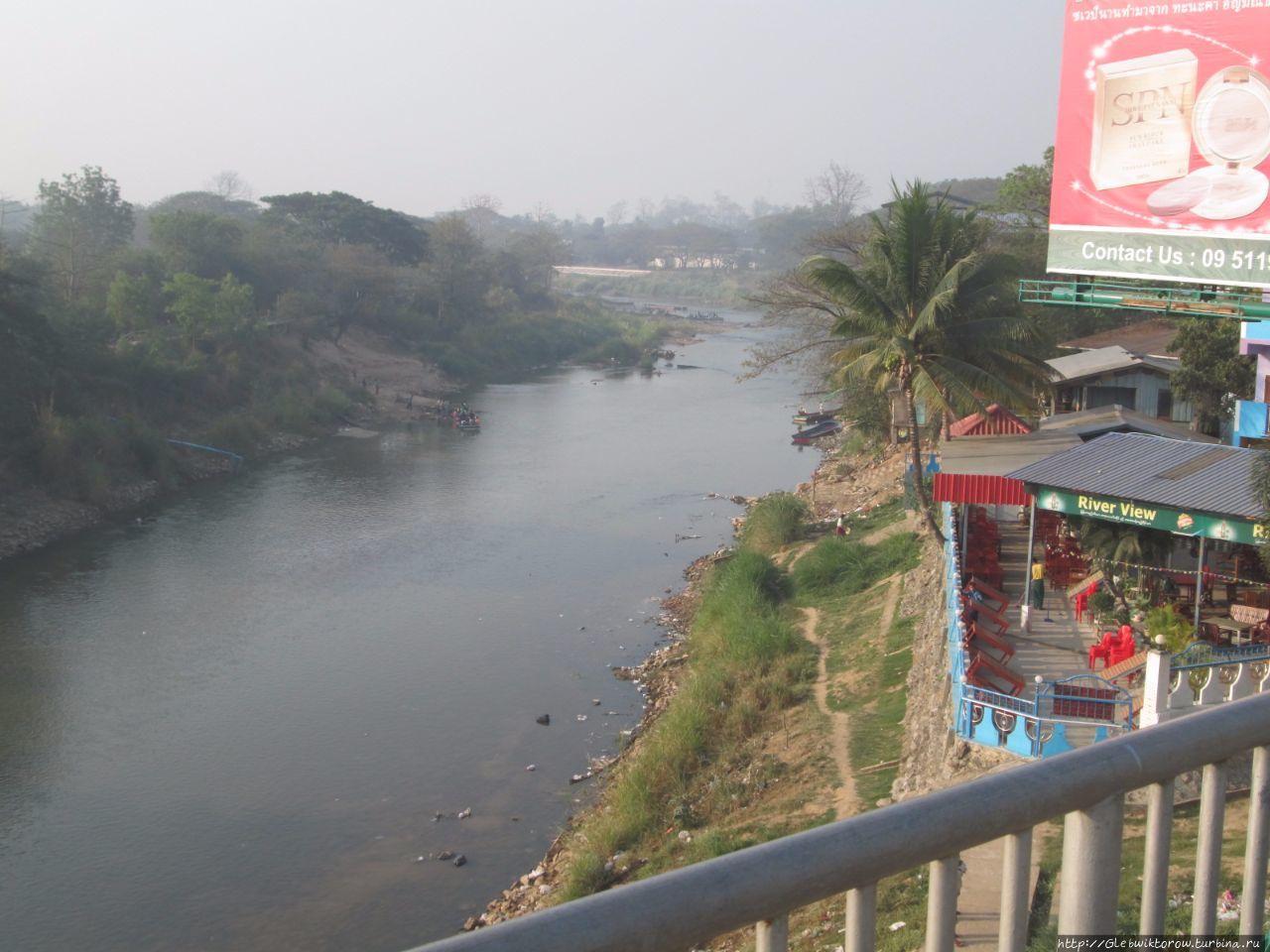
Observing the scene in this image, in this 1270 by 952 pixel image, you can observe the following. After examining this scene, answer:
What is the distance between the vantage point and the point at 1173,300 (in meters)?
11.9

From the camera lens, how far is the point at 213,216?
43219mm

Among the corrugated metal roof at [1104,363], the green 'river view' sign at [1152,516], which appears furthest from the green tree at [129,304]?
the green 'river view' sign at [1152,516]

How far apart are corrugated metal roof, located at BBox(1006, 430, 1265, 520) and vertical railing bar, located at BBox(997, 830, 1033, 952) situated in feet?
26.2

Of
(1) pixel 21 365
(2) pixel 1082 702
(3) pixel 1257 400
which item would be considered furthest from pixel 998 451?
(1) pixel 21 365

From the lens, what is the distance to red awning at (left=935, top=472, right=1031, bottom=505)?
1118 centimetres

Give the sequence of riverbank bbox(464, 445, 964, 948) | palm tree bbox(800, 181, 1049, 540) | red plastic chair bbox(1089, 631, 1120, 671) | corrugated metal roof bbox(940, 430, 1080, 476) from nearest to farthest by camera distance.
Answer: red plastic chair bbox(1089, 631, 1120, 671) → riverbank bbox(464, 445, 964, 948) → corrugated metal roof bbox(940, 430, 1080, 476) → palm tree bbox(800, 181, 1049, 540)

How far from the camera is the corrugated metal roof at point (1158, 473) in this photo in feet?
30.3

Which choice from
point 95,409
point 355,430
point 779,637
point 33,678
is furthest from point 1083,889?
point 355,430

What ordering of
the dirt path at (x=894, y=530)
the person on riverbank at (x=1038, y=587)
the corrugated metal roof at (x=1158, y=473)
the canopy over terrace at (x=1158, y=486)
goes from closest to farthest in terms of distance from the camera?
the canopy over terrace at (x=1158, y=486) < the corrugated metal roof at (x=1158, y=473) < the person on riverbank at (x=1038, y=587) < the dirt path at (x=894, y=530)

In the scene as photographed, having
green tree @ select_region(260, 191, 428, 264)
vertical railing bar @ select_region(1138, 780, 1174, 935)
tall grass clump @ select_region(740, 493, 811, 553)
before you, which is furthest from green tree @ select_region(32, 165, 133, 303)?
vertical railing bar @ select_region(1138, 780, 1174, 935)

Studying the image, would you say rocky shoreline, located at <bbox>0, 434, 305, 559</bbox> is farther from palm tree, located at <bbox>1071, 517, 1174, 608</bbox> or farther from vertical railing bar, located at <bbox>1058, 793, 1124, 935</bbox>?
vertical railing bar, located at <bbox>1058, 793, 1124, 935</bbox>

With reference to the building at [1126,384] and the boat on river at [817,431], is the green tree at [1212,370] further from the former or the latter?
the boat on river at [817,431]

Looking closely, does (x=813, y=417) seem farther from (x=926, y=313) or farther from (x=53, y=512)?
(x=926, y=313)

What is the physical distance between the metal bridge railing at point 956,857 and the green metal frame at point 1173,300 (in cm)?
1036
